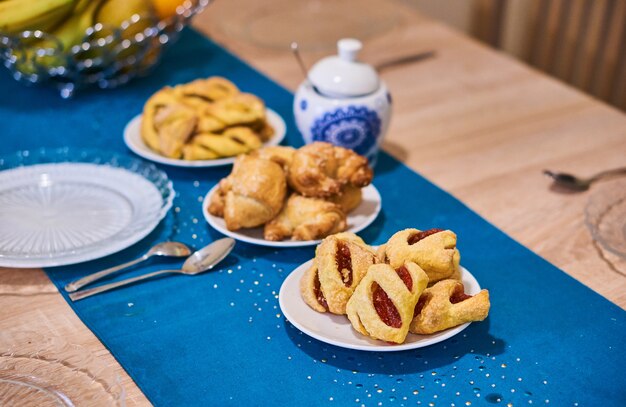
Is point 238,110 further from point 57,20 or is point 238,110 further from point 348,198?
point 57,20

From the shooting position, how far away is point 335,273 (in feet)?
2.89

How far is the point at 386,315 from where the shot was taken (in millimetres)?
844

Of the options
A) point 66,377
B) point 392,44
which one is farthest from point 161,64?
point 66,377

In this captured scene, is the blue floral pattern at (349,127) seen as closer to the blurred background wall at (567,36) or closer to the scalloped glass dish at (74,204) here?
the scalloped glass dish at (74,204)

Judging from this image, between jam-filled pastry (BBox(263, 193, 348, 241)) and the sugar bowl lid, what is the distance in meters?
0.21

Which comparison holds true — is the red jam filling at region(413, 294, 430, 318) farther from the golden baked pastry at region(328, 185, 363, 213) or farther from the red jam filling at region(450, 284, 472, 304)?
the golden baked pastry at region(328, 185, 363, 213)

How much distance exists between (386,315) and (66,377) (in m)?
0.31

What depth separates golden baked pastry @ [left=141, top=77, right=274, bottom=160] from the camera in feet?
4.05

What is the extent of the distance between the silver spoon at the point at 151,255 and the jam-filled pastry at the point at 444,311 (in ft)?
1.07

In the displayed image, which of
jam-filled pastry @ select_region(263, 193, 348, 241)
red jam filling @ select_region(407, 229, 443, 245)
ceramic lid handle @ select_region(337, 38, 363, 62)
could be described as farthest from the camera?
A: ceramic lid handle @ select_region(337, 38, 363, 62)

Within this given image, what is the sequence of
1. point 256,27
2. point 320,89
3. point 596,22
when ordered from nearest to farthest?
point 320,89, point 256,27, point 596,22

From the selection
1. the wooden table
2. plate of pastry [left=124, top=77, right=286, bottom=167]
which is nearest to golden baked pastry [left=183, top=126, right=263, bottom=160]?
plate of pastry [left=124, top=77, right=286, bottom=167]

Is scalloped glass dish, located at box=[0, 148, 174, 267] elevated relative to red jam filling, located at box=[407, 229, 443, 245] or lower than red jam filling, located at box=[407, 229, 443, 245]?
lower

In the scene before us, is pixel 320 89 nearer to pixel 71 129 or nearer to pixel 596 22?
pixel 71 129
